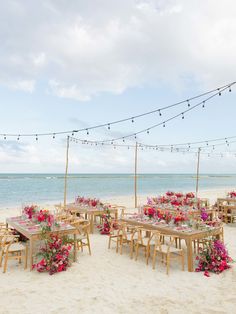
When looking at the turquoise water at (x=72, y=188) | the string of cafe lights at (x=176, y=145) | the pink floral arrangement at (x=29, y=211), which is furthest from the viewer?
the turquoise water at (x=72, y=188)

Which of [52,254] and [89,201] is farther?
[89,201]

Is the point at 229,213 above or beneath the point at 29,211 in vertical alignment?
beneath

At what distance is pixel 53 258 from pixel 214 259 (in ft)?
10.9

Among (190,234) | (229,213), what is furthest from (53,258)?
(229,213)

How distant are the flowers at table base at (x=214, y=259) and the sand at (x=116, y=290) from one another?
6.3 inches

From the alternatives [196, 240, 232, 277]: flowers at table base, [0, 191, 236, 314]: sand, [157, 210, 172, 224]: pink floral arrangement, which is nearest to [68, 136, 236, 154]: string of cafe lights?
[157, 210, 172, 224]: pink floral arrangement

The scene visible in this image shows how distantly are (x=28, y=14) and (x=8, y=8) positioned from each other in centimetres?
59

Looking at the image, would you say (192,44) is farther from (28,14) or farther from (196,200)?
(196,200)

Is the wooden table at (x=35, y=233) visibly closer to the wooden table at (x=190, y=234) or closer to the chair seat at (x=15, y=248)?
the chair seat at (x=15, y=248)

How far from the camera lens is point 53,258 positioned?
18.2ft

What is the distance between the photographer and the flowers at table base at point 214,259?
5.50 metres

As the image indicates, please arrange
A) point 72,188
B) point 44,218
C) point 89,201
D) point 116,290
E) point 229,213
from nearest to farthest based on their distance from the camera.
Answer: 1. point 116,290
2. point 44,218
3. point 89,201
4. point 229,213
5. point 72,188

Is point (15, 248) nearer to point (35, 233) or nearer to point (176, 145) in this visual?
point (35, 233)

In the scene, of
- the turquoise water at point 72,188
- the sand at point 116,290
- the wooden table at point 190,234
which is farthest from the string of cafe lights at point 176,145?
the turquoise water at point 72,188
